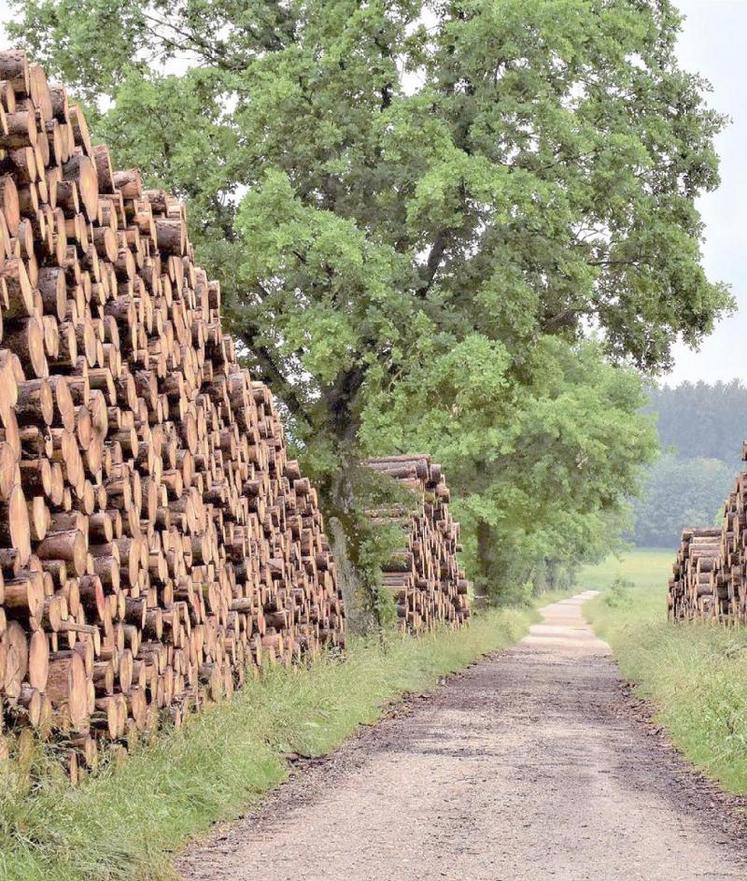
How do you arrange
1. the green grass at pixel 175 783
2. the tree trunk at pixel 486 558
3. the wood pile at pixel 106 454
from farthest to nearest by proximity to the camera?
the tree trunk at pixel 486 558 → the wood pile at pixel 106 454 → the green grass at pixel 175 783

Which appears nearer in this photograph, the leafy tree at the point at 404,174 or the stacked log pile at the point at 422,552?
the leafy tree at the point at 404,174

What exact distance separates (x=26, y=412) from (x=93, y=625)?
5.45ft

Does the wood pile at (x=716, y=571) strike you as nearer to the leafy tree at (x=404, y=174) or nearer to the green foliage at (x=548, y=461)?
the leafy tree at (x=404, y=174)

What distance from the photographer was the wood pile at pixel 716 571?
876 inches

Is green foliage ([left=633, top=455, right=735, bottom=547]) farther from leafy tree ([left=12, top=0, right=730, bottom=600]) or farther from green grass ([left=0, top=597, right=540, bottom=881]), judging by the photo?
green grass ([left=0, top=597, right=540, bottom=881])

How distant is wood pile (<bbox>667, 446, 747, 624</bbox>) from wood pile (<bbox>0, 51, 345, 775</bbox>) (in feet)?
33.7

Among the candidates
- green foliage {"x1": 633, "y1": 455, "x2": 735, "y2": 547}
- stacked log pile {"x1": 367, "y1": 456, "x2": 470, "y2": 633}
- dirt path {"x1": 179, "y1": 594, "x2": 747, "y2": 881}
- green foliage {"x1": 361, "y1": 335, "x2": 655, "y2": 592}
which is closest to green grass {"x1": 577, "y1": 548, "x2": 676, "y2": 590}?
green foliage {"x1": 633, "y1": 455, "x2": 735, "y2": 547}

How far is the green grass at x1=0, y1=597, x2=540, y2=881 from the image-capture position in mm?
6055

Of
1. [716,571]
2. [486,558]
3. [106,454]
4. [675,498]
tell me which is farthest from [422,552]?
[675,498]

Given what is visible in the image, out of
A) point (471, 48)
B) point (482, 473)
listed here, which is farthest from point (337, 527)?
point (482, 473)

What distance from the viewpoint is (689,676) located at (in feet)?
47.8

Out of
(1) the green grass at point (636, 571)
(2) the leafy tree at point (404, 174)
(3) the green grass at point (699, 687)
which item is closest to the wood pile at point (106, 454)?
(3) the green grass at point (699, 687)

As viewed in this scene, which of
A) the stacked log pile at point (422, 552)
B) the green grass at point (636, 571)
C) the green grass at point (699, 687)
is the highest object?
the stacked log pile at point (422, 552)

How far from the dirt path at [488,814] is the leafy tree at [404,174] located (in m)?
7.74
